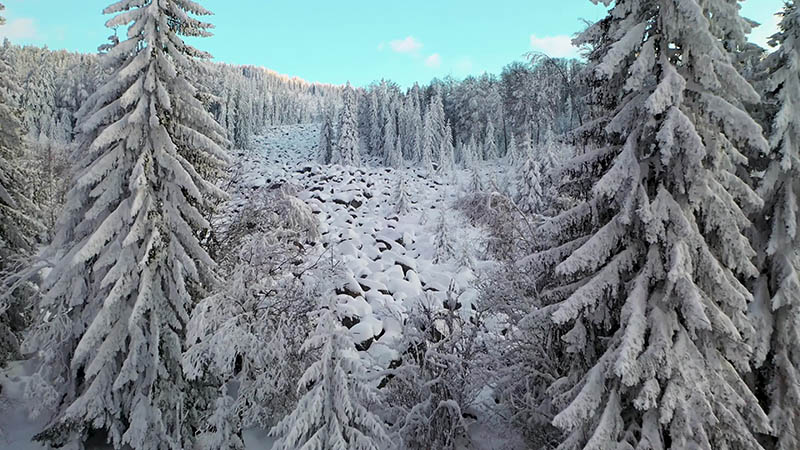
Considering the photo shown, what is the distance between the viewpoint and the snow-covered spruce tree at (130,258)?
36.8ft

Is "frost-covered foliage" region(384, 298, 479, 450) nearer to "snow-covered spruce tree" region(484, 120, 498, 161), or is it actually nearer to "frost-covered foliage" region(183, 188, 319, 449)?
"frost-covered foliage" region(183, 188, 319, 449)

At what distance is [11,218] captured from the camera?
14156mm

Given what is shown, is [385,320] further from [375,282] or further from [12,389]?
[12,389]

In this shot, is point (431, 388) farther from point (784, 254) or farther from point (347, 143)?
point (347, 143)

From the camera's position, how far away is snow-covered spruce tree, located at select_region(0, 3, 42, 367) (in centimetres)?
1369

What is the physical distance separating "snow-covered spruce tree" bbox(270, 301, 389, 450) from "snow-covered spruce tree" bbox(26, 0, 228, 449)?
5.23 meters

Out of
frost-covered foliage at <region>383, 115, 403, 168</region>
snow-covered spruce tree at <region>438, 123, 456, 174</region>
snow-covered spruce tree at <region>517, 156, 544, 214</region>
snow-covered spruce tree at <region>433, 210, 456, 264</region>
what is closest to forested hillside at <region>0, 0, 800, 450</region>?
snow-covered spruce tree at <region>433, 210, 456, 264</region>

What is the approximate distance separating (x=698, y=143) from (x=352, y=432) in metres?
7.33

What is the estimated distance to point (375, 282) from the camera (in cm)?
2106

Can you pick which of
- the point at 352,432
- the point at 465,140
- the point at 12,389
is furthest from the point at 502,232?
the point at 465,140

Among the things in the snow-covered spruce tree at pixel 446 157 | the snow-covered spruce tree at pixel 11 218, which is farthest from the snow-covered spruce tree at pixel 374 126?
the snow-covered spruce tree at pixel 11 218

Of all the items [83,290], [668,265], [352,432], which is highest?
[668,265]

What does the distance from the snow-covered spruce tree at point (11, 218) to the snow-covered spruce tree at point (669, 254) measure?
51.4ft

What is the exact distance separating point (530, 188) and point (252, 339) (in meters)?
27.2
